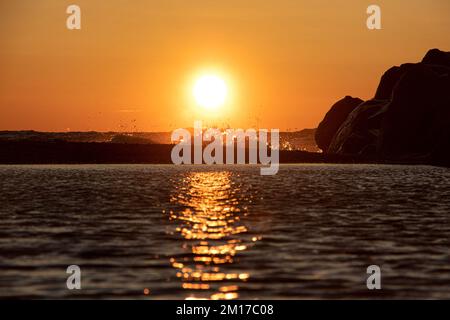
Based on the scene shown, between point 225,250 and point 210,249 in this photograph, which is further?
point 210,249

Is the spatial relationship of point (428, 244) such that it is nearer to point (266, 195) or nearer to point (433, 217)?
point (433, 217)

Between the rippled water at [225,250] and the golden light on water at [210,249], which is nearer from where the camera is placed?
the rippled water at [225,250]

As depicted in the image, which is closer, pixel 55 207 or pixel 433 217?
pixel 433 217

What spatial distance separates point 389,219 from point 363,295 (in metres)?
28.3

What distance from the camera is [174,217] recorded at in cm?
5750

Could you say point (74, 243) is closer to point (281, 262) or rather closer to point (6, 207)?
point (281, 262)

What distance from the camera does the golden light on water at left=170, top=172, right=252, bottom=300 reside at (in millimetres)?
29359

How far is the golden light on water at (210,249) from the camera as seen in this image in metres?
29.4

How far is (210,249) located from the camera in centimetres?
3938

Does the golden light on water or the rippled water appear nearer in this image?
the rippled water
